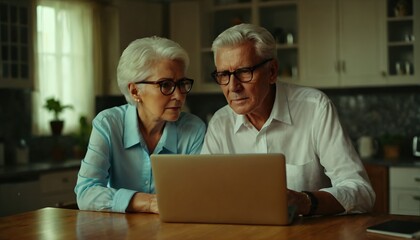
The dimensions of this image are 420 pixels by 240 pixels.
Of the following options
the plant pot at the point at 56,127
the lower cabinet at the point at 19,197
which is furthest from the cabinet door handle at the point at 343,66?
the lower cabinet at the point at 19,197

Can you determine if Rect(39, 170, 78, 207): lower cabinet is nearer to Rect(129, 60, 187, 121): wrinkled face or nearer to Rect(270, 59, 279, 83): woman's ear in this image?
Rect(129, 60, 187, 121): wrinkled face

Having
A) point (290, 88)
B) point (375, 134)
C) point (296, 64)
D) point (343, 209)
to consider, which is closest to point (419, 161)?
point (375, 134)

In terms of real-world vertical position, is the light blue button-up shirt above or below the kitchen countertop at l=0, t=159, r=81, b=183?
above

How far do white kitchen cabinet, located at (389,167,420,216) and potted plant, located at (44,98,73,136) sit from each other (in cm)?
260

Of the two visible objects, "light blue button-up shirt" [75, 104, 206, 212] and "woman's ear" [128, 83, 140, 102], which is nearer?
"light blue button-up shirt" [75, 104, 206, 212]

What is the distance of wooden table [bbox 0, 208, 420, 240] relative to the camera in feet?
5.41

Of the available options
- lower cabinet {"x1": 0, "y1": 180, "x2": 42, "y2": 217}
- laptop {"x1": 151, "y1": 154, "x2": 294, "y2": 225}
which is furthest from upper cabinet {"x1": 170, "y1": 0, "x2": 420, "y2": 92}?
laptop {"x1": 151, "y1": 154, "x2": 294, "y2": 225}

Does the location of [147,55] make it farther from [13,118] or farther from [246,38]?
[13,118]

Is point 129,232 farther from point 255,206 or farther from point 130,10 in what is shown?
point 130,10

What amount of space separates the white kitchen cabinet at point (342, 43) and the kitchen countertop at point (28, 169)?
1966 millimetres

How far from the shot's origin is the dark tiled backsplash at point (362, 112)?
4832 millimetres

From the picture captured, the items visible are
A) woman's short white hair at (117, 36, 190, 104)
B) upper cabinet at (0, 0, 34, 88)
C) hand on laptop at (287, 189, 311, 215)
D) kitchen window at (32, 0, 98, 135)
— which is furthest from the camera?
kitchen window at (32, 0, 98, 135)

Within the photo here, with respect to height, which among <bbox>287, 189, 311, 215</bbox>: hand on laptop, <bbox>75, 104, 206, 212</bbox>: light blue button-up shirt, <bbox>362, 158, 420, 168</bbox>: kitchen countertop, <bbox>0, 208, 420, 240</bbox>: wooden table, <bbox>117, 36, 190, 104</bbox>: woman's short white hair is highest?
<bbox>117, 36, 190, 104</bbox>: woman's short white hair

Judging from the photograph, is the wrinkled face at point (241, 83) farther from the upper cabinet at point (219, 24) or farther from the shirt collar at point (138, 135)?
the upper cabinet at point (219, 24)
